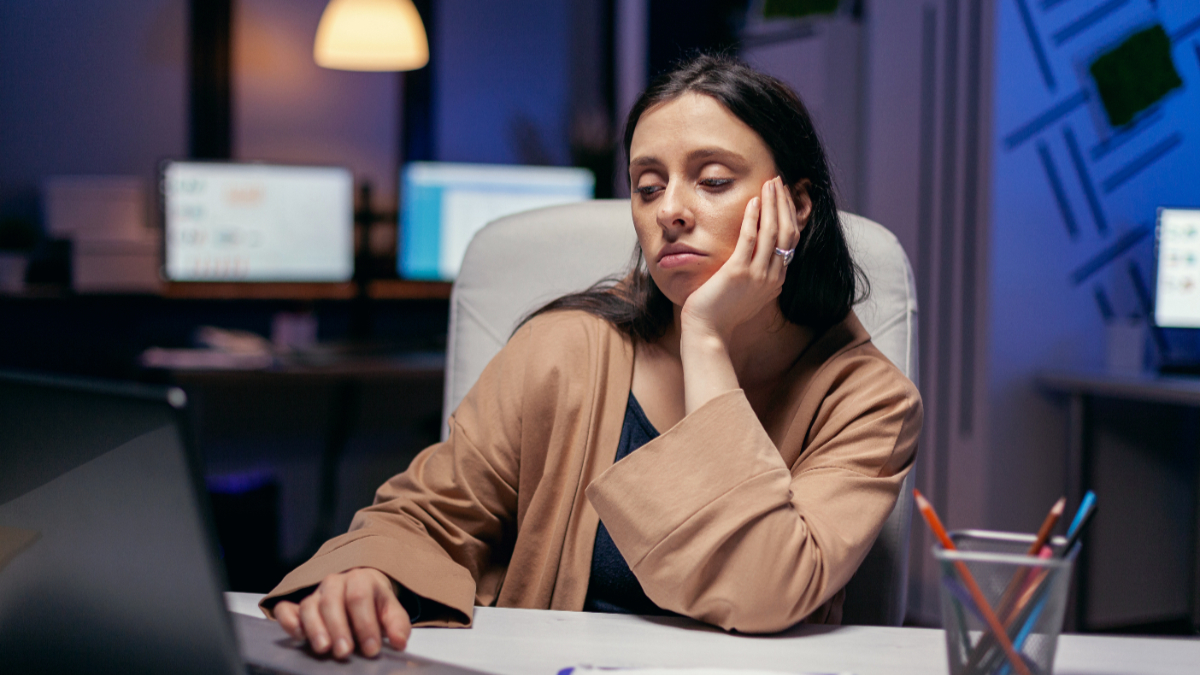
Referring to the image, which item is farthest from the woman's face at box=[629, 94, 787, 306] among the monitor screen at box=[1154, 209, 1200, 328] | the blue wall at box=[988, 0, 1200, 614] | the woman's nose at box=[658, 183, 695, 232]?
the monitor screen at box=[1154, 209, 1200, 328]

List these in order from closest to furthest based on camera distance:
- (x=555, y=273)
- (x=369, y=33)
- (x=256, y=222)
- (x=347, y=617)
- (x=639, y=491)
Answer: (x=347, y=617) → (x=639, y=491) → (x=555, y=273) → (x=256, y=222) → (x=369, y=33)

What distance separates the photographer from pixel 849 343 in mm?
990

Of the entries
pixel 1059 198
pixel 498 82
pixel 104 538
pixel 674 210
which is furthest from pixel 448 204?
pixel 104 538

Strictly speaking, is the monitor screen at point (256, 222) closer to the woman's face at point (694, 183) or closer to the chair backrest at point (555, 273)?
the chair backrest at point (555, 273)

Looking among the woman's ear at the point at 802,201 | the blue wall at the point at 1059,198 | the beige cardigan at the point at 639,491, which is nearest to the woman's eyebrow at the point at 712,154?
the woman's ear at the point at 802,201

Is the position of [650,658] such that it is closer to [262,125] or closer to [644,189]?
[644,189]

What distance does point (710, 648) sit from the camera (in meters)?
0.68

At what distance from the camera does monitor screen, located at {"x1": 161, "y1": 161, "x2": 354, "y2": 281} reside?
280cm

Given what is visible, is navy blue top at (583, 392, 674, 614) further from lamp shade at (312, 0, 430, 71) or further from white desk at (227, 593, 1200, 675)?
lamp shade at (312, 0, 430, 71)

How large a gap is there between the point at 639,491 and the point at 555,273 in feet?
1.71

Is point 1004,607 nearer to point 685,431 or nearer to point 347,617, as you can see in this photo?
point 685,431

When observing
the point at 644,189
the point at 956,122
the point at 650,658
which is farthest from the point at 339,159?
the point at 650,658

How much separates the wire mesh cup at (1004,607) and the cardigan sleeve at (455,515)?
0.37 metres

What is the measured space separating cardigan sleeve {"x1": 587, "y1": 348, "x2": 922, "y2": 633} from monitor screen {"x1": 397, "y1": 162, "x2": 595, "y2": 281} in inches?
92.9
